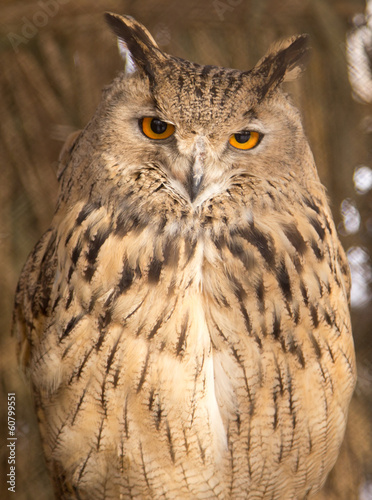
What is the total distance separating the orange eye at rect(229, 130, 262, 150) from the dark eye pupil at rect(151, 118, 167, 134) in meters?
0.12

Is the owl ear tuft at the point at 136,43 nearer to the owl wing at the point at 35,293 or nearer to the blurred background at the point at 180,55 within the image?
the owl wing at the point at 35,293

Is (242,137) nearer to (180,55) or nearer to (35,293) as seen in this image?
(35,293)

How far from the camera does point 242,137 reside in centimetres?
109

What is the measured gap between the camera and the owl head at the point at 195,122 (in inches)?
40.7

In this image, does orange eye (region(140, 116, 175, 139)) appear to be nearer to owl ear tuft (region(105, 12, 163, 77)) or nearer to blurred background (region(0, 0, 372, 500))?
owl ear tuft (region(105, 12, 163, 77))

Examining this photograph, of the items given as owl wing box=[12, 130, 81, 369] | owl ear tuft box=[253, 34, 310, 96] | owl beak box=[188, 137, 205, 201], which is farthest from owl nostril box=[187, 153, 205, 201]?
owl wing box=[12, 130, 81, 369]

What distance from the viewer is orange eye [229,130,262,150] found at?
42.6 inches

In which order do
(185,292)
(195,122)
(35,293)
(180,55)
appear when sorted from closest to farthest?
(195,122), (185,292), (35,293), (180,55)

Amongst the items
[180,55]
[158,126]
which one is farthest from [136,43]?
[180,55]

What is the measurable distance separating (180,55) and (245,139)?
1.17m

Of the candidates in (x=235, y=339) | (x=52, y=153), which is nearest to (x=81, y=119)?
(x=52, y=153)

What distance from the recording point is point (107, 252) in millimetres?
1173

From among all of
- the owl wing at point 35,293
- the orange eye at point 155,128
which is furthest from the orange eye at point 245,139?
the owl wing at point 35,293

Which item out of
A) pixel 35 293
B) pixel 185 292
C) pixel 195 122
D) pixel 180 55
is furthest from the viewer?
pixel 180 55
